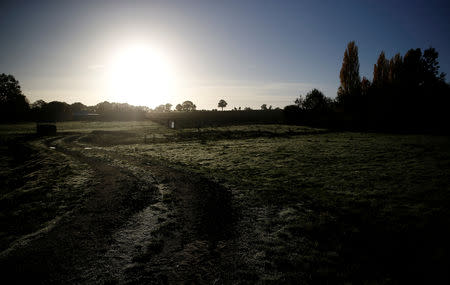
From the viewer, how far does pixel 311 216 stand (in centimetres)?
827

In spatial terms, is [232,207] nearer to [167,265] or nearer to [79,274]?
[167,265]

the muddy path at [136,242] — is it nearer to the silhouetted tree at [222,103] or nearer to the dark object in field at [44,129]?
the dark object in field at [44,129]

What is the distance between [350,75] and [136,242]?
201 ft

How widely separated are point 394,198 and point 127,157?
20793mm

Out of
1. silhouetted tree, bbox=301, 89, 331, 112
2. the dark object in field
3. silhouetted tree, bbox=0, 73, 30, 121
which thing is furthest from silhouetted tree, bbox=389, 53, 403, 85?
silhouetted tree, bbox=0, 73, 30, 121

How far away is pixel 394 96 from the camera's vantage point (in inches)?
1690

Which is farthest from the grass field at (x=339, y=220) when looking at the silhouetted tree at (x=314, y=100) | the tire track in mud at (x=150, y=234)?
the silhouetted tree at (x=314, y=100)

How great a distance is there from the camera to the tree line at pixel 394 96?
41.0 metres

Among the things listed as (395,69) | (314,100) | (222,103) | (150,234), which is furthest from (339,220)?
(222,103)

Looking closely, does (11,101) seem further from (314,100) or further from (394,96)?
(394,96)

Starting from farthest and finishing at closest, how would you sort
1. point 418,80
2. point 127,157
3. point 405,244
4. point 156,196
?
1. point 418,80
2. point 127,157
3. point 156,196
4. point 405,244

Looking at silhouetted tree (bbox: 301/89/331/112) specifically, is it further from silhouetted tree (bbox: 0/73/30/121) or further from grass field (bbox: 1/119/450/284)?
silhouetted tree (bbox: 0/73/30/121)

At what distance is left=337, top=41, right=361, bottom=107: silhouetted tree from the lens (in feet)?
169

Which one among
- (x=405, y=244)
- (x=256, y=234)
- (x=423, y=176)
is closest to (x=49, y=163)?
(x=256, y=234)
